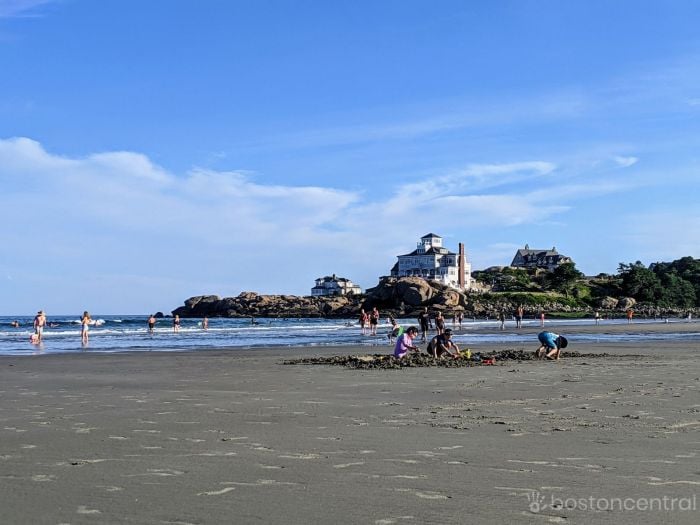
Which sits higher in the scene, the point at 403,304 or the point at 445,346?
the point at 403,304

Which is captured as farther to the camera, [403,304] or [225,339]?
[403,304]

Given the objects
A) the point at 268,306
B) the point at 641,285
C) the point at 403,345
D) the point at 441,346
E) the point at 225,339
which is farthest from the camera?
the point at 268,306

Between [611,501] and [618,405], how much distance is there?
253 inches

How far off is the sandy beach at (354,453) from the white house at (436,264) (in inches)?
6044

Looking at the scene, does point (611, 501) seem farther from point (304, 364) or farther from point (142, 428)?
point (304, 364)

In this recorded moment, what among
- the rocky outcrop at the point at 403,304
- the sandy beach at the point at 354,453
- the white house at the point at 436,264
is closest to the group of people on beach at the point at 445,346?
the sandy beach at the point at 354,453

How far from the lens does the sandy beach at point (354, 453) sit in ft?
18.3

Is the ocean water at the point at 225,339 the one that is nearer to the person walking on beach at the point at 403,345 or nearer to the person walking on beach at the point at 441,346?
the person walking on beach at the point at 441,346

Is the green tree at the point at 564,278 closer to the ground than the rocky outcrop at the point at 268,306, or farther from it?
farther from it

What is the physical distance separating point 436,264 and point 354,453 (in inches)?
6620

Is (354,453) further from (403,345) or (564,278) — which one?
(564,278)

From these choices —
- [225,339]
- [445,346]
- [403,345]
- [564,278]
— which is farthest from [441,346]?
[564,278]

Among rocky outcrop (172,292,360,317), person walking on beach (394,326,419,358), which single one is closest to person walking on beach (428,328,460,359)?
person walking on beach (394,326,419,358)

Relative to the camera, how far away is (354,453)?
25.6 ft
